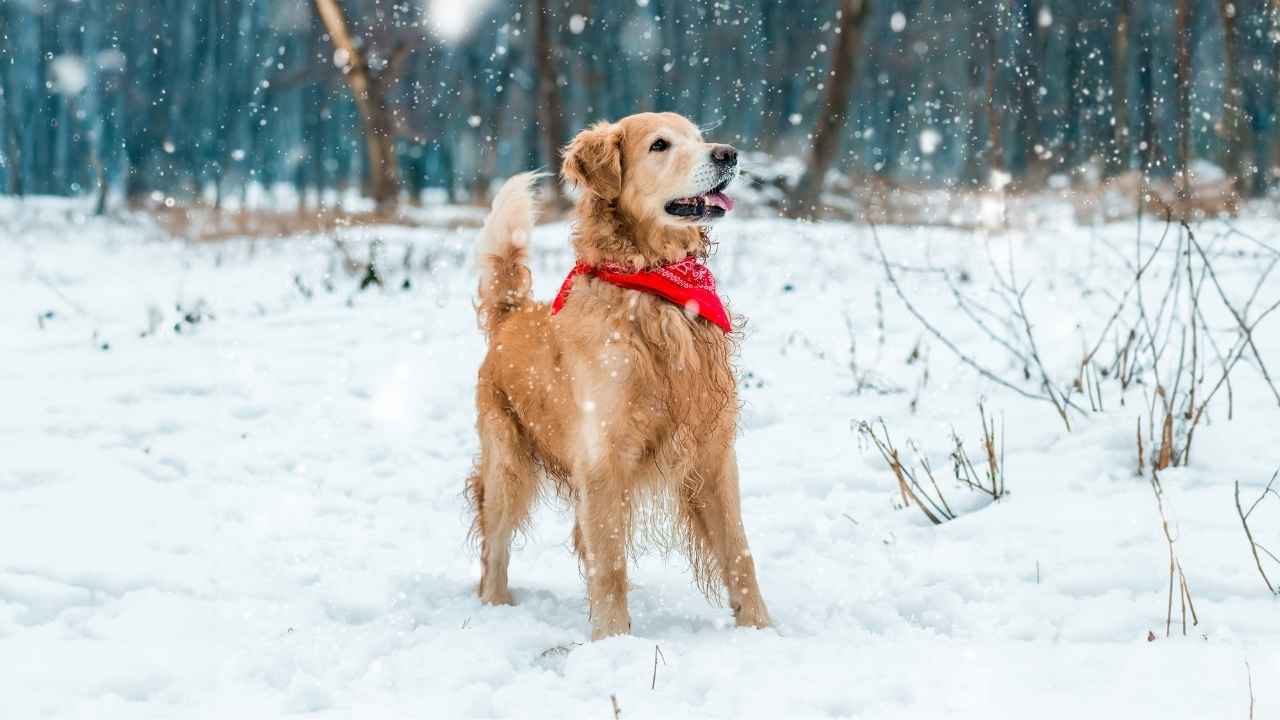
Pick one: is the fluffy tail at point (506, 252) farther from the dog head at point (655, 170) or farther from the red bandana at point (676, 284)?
the red bandana at point (676, 284)

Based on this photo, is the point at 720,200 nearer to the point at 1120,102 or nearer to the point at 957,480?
the point at 957,480

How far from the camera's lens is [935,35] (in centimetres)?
2761

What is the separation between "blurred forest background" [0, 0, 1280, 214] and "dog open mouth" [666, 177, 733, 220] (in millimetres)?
13373

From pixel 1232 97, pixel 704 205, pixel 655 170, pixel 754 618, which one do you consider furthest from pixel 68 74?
pixel 754 618

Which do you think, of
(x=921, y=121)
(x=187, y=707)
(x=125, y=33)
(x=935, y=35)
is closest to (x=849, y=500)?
(x=187, y=707)

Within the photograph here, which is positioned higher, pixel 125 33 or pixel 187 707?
pixel 125 33

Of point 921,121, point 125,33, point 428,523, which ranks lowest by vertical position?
point 428,523

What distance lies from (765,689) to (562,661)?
0.64 metres

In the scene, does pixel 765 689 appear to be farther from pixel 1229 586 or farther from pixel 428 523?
pixel 428 523

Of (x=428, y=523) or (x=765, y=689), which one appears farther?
(x=428, y=523)

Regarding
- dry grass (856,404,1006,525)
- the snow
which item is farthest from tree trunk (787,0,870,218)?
the snow

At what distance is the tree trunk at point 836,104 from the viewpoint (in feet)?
52.7

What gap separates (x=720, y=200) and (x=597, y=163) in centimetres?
45

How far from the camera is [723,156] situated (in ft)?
10.5
